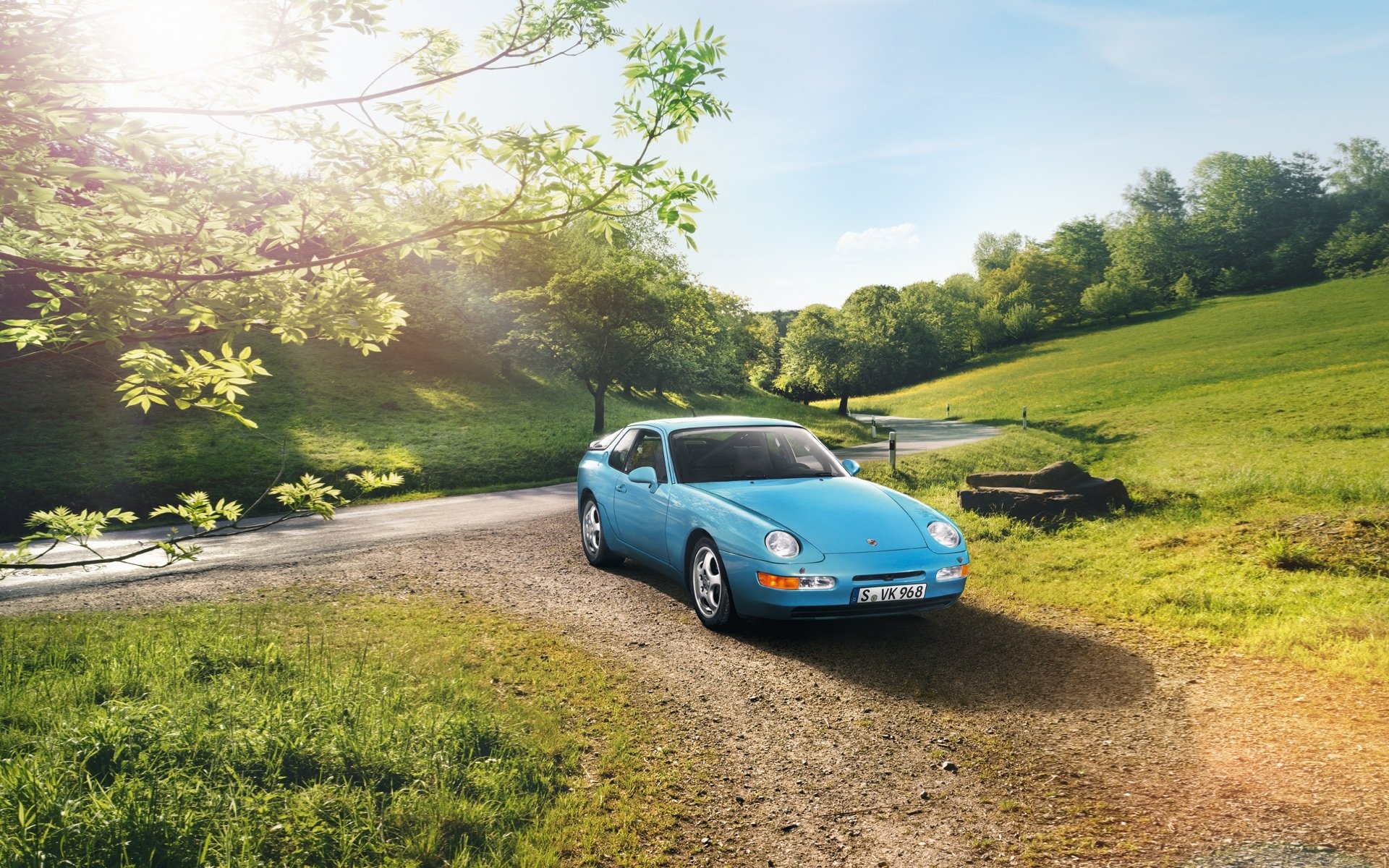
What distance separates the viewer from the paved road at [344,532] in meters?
9.54

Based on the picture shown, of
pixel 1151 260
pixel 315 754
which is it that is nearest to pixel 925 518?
pixel 315 754

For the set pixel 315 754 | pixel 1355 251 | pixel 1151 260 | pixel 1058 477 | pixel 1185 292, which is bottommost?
pixel 1058 477

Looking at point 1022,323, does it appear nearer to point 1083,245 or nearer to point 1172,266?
point 1172,266

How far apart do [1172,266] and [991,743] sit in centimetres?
9600

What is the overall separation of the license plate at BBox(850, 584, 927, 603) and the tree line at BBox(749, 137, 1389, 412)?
5438 cm

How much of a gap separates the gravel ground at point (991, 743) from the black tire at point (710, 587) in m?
0.16

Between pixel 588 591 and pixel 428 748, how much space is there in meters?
3.75

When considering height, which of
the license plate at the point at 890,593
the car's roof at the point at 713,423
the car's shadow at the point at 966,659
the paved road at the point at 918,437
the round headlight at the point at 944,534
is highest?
the car's roof at the point at 713,423

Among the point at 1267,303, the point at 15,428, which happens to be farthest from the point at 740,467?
the point at 1267,303

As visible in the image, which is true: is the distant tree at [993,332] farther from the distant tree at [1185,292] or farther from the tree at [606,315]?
the tree at [606,315]

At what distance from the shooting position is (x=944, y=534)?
617 centimetres

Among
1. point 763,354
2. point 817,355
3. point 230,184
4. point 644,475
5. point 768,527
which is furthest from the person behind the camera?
point 763,354

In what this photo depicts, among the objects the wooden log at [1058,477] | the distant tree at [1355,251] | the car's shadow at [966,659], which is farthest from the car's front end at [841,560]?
the distant tree at [1355,251]

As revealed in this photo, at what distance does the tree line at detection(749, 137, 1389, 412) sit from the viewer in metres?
73.2
